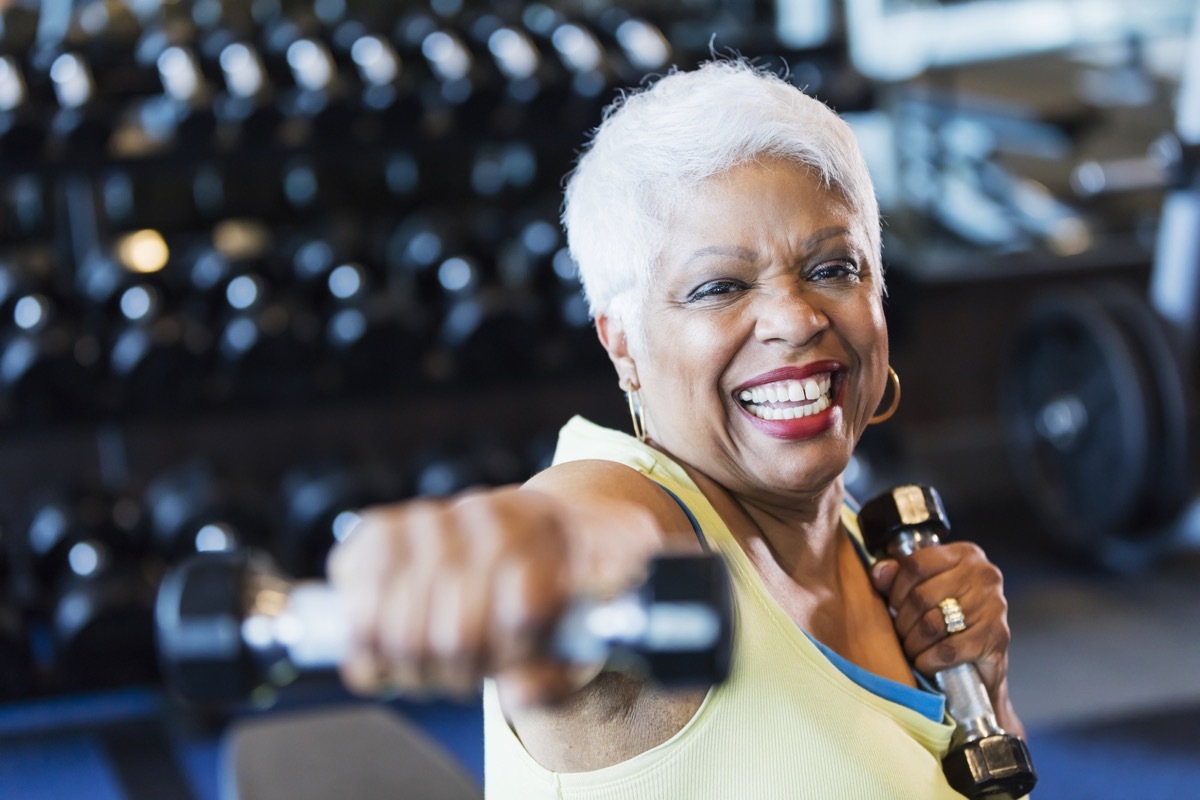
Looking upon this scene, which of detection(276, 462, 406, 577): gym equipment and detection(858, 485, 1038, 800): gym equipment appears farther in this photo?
detection(276, 462, 406, 577): gym equipment

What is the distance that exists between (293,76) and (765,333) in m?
2.86

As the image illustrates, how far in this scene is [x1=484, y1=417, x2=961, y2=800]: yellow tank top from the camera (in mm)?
1001

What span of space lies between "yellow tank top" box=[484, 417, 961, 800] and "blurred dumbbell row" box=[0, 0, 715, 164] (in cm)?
267

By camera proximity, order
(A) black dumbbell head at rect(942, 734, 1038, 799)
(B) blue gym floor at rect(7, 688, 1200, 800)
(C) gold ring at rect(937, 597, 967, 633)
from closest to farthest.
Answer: (A) black dumbbell head at rect(942, 734, 1038, 799) < (C) gold ring at rect(937, 597, 967, 633) < (B) blue gym floor at rect(7, 688, 1200, 800)

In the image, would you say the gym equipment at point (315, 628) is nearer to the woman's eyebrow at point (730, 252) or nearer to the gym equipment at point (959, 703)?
the woman's eyebrow at point (730, 252)

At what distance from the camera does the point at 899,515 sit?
1.40 meters

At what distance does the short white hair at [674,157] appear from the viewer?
1091mm

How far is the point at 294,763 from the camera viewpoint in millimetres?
1391

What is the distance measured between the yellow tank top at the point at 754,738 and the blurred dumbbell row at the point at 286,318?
2.38m

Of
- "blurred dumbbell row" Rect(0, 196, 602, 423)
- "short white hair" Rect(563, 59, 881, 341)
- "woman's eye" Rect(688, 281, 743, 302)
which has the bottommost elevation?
"woman's eye" Rect(688, 281, 743, 302)

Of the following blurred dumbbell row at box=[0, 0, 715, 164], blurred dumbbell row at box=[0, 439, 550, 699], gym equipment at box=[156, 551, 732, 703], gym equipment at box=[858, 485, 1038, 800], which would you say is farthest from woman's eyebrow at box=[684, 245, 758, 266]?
blurred dumbbell row at box=[0, 0, 715, 164]

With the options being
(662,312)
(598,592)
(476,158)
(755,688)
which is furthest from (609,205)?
(476,158)

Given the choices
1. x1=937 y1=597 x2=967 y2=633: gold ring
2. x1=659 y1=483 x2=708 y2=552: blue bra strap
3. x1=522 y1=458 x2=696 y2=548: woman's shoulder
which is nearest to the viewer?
x1=522 y1=458 x2=696 y2=548: woman's shoulder

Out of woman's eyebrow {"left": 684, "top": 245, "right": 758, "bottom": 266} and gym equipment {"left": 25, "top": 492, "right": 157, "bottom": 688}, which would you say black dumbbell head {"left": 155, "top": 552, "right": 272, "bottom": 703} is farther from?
gym equipment {"left": 25, "top": 492, "right": 157, "bottom": 688}
